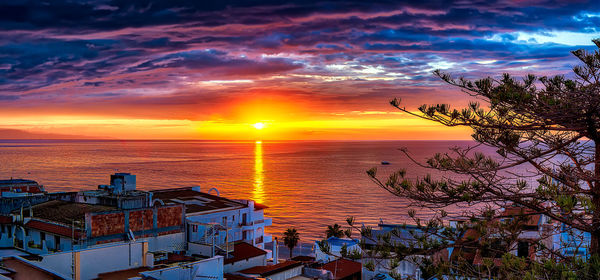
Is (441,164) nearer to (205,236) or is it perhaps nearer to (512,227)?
(512,227)

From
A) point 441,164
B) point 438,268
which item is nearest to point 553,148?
point 441,164

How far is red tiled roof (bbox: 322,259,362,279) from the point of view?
26.6 m

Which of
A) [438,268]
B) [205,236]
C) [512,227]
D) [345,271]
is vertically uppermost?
[512,227]

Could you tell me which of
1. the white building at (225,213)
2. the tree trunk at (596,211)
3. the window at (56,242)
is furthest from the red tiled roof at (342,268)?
the tree trunk at (596,211)

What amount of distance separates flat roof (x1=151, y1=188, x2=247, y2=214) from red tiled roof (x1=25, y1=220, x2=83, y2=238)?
13099 mm

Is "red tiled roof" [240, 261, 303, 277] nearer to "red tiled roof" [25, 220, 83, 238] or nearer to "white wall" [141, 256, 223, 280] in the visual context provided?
"white wall" [141, 256, 223, 280]

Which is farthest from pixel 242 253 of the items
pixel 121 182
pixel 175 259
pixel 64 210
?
pixel 121 182

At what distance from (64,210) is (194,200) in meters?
15.7

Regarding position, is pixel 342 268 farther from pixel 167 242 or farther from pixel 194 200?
pixel 194 200

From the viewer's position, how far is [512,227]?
9.68 metres

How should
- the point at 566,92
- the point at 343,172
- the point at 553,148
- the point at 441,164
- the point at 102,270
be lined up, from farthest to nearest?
the point at 343,172, the point at 102,270, the point at 441,164, the point at 553,148, the point at 566,92

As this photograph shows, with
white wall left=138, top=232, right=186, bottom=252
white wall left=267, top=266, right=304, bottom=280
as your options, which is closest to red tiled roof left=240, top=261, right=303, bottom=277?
white wall left=267, top=266, right=304, bottom=280

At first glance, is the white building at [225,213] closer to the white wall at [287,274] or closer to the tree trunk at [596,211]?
the white wall at [287,274]

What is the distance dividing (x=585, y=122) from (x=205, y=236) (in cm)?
1972
